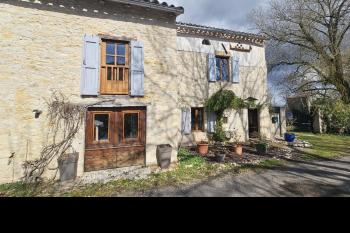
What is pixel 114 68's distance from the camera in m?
8.62

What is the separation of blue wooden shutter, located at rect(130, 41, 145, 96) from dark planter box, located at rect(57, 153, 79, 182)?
308 cm

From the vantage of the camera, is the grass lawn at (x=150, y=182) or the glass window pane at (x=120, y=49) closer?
the grass lawn at (x=150, y=182)

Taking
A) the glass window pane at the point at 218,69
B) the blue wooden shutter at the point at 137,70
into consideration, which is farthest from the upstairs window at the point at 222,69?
the blue wooden shutter at the point at 137,70

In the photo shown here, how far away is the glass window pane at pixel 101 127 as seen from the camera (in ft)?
27.2

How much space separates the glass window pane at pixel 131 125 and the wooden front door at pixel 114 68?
3.01 feet

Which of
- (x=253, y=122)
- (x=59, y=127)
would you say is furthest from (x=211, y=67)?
(x=59, y=127)

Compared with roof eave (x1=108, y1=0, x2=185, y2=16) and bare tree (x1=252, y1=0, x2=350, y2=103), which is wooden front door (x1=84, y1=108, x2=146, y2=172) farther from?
bare tree (x1=252, y1=0, x2=350, y2=103)

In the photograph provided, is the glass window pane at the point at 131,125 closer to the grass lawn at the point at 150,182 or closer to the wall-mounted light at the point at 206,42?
the grass lawn at the point at 150,182

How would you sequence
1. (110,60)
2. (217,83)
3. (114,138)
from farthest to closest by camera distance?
(217,83), (110,60), (114,138)

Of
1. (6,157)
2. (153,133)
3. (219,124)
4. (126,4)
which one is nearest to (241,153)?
(219,124)

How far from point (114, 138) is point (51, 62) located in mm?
3366

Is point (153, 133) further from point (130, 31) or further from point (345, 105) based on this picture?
point (345, 105)

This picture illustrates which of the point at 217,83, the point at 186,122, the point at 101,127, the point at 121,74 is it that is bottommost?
the point at 101,127

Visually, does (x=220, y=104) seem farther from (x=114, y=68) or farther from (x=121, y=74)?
(x=114, y=68)
